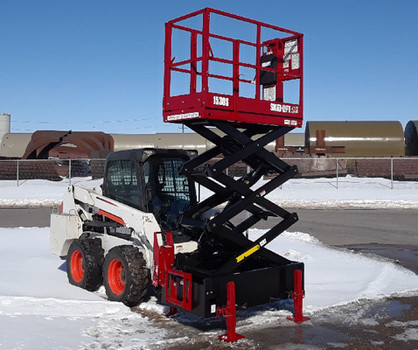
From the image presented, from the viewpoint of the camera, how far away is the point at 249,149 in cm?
573

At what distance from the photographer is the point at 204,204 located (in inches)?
240

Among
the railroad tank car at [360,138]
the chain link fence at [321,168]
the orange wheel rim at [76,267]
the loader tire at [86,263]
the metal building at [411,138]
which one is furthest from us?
the metal building at [411,138]

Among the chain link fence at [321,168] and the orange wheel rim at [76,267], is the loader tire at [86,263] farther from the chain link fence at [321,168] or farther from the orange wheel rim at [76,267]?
the chain link fence at [321,168]

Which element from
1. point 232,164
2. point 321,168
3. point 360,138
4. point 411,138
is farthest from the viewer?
point 411,138

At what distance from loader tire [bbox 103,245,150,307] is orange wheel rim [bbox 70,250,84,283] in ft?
3.28

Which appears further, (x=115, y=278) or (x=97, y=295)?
(x=97, y=295)

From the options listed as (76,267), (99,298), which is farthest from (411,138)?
(99,298)

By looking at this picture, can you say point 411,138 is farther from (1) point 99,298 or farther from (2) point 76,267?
(1) point 99,298

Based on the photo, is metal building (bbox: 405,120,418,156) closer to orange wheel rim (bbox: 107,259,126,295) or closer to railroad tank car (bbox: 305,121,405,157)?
railroad tank car (bbox: 305,121,405,157)

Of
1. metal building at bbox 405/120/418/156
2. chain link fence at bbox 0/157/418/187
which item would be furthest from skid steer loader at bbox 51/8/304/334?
metal building at bbox 405/120/418/156

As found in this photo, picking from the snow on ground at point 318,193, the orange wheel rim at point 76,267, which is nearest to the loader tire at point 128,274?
the orange wheel rim at point 76,267

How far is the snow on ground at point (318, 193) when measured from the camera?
22594 millimetres

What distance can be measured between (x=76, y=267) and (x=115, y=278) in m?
1.09

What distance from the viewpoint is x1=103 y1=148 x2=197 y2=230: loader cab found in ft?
22.1
